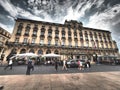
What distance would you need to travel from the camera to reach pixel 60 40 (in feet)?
90.5

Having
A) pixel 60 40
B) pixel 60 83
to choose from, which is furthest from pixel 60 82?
pixel 60 40

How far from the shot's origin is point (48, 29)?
28312mm

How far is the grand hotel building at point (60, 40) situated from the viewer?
24.2 m

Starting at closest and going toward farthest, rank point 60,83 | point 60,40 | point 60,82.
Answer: point 60,83 → point 60,82 → point 60,40

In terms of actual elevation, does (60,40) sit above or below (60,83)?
above

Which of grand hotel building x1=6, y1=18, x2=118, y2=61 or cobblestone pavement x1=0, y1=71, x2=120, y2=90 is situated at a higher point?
grand hotel building x1=6, y1=18, x2=118, y2=61

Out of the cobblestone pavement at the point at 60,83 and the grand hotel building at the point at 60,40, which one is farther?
the grand hotel building at the point at 60,40

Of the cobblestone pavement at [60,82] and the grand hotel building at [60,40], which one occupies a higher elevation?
the grand hotel building at [60,40]

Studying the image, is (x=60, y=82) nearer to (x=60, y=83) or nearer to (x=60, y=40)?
(x=60, y=83)

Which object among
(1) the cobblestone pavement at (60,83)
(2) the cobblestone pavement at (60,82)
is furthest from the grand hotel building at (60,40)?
(1) the cobblestone pavement at (60,83)

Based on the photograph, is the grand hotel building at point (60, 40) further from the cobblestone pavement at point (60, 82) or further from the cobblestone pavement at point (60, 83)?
the cobblestone pavement at point (60, 83)

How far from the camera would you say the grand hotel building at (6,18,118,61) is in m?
24.2

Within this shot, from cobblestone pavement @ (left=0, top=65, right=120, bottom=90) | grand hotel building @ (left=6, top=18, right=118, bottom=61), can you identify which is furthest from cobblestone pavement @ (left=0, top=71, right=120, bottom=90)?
grand hotel building @ (left=6, top=18, right=118, bottom=61)

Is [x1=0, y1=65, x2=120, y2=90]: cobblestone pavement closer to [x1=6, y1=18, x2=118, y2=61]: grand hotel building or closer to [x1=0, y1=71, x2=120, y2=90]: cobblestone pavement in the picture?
[x1=0, y1=71, x2=120, y2=90]: cobblestone pavement
